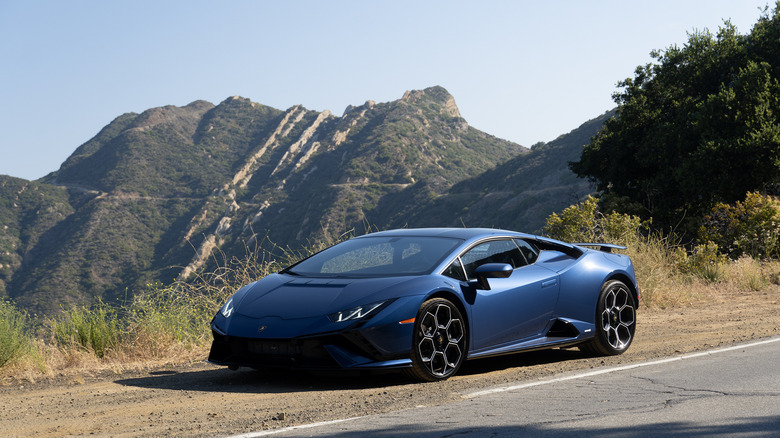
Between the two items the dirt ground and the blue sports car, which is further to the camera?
the blue sports car

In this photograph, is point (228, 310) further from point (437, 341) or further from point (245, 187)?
point (245, 187)

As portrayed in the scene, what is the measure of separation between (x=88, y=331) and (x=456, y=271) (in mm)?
4531

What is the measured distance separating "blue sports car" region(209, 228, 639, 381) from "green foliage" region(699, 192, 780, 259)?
40.0 feet

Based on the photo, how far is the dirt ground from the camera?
5.27m

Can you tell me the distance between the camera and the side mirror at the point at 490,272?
6.84 metres

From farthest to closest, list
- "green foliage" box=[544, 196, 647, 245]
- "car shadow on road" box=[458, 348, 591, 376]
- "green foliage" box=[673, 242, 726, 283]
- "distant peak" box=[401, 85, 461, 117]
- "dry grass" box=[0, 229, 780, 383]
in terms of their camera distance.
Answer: "distant peak" box=[401, 85, 461, 117] → "green foliage" box=[544, 196, 647, 245] → "green foliage" box=[673, 242, 726, 283] → "dry grass" box=[0, 229, 780, 383] → "car shadow on road" box=[458, 348, 591, 376]

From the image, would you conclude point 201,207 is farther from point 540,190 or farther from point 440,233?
point 440,233

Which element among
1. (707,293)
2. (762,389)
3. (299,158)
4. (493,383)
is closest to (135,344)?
(493,383)

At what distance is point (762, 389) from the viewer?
601cm

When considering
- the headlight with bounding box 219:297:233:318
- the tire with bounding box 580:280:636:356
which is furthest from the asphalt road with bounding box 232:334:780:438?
the headlight with bounding box 219:297:233:318

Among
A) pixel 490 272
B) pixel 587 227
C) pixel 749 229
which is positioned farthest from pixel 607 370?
pixel 749 229

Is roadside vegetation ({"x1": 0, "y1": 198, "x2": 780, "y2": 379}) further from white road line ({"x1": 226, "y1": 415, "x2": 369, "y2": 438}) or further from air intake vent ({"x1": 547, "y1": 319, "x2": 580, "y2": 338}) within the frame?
air intake vent ({"x1": 547, "y1": 319, "x2": 580, "y2": 338})

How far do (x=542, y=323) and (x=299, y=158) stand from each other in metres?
122

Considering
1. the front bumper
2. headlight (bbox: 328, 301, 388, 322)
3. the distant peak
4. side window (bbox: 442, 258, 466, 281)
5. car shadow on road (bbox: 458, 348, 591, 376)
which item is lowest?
car shadow on road (bbox: 458, 348, 591, 376)
